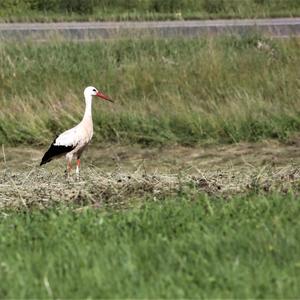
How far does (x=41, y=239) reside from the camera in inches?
238

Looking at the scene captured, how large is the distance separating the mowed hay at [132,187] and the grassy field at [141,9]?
17746mm

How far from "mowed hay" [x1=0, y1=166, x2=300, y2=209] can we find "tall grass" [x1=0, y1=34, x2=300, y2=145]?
3.24m

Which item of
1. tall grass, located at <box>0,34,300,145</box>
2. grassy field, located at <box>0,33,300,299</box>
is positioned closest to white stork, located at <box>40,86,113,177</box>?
grassy field, located at <box>0,33,300,299</box>

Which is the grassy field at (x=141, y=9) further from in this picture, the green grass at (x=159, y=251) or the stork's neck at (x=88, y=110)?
the green grass at (x=159, y=251)

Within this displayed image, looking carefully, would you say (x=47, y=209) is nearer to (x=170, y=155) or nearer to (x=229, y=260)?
(x=229, y=260)

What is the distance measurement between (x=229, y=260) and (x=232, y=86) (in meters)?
7.92

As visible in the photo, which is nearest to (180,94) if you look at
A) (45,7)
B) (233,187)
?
(233,187)

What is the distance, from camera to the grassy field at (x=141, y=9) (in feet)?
87.2

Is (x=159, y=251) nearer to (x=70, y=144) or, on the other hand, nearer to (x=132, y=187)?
(x=132, y=187)

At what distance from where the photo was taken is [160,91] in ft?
43.7

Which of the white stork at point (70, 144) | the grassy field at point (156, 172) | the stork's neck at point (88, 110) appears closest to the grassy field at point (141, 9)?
the grassy field at point (156, 172)

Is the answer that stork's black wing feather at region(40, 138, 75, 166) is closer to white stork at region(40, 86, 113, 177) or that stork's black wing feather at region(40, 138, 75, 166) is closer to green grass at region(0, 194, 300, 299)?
white stork at region(40, 86, 113, 177)

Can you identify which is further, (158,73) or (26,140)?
(158,73)

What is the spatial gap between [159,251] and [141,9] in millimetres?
23587
